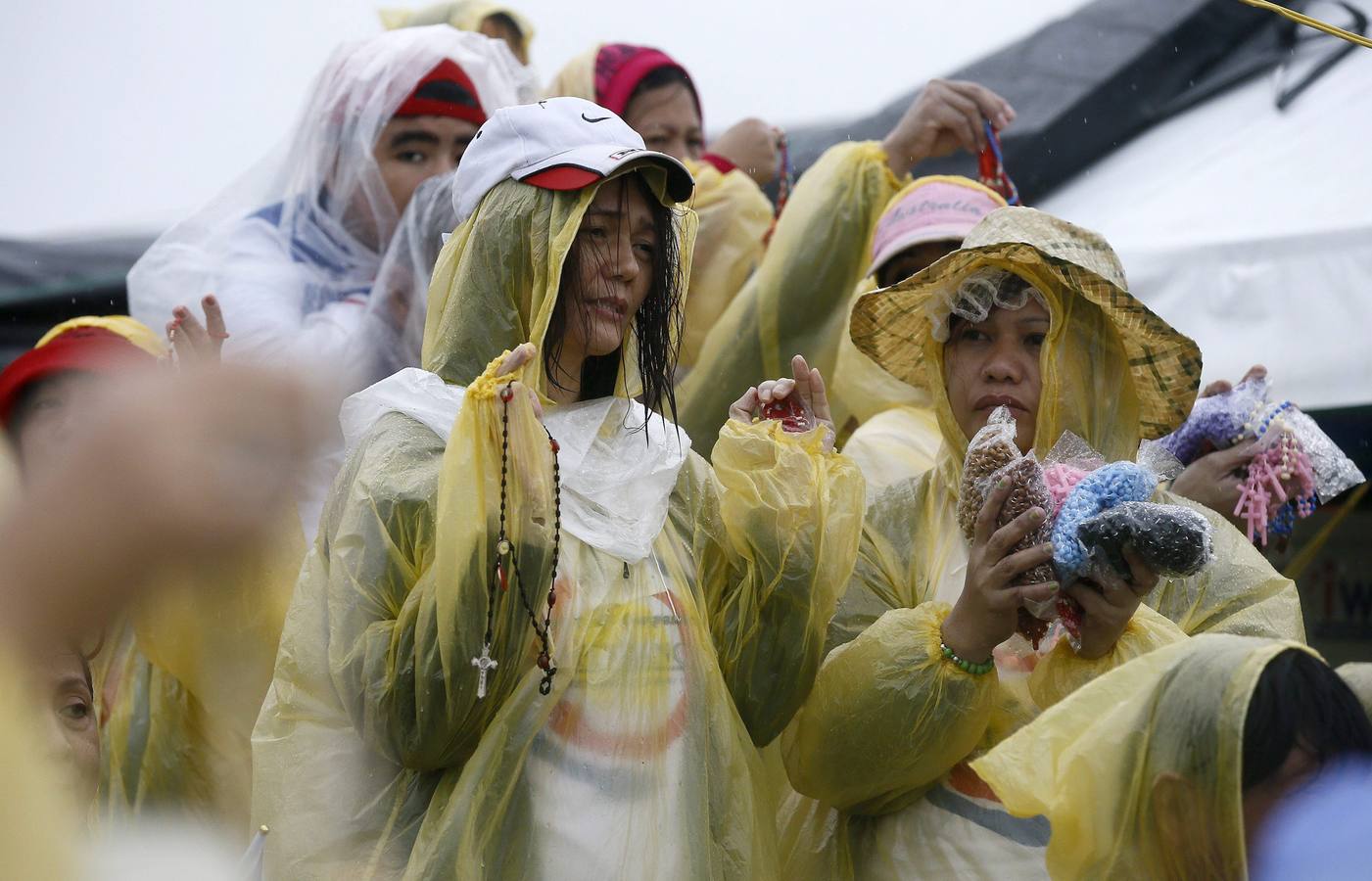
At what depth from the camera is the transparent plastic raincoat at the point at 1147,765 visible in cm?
165

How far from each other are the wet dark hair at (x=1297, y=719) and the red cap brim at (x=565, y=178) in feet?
3.50

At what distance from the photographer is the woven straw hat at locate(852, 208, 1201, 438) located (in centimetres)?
250

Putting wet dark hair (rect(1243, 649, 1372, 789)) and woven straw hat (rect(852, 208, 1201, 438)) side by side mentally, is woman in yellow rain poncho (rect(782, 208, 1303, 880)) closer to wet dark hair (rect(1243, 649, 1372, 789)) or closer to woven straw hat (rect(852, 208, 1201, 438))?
woven straw hat (rect(852, 208, 1201, 438))

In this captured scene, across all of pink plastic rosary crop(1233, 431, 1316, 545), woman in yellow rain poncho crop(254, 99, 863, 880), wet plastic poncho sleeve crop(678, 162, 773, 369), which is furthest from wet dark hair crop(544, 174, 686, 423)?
wet plastic poncho sleeve crop(678, 162, 773, 369)

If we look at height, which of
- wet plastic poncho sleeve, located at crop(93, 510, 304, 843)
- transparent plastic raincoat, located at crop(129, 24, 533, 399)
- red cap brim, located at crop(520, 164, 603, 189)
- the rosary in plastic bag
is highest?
red cap brim, located at crop(520, 164, 603, 189)

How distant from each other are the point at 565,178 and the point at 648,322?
0.28m

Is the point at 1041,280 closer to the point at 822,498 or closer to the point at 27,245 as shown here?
the point at 822,498

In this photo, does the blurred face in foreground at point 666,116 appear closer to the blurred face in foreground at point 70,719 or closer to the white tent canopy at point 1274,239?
the white tent canopy at point 1274,239

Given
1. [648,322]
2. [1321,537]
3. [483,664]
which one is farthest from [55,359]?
[1321,537]

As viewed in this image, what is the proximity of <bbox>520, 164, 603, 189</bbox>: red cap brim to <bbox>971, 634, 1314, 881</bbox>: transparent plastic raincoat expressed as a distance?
0.93m

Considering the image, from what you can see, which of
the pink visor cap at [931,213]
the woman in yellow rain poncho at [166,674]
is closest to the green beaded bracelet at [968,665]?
the woman in yellow rain poncho at [166,674]

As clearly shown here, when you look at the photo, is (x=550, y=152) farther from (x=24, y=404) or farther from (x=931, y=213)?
(x=24, y=404)

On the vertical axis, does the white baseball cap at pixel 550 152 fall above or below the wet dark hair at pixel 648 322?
above

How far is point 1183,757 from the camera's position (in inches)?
65.2
